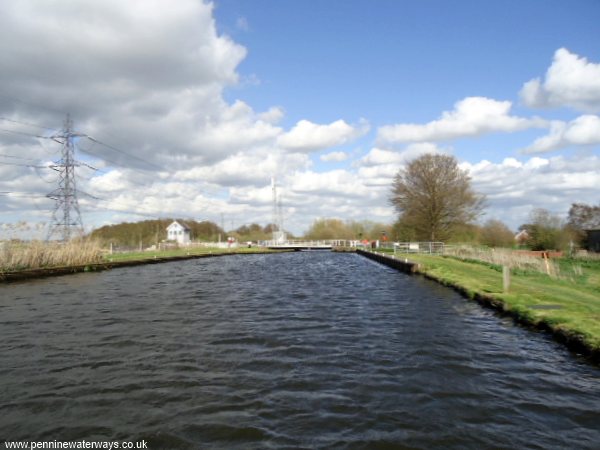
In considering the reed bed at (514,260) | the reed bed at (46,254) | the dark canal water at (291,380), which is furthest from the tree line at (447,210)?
the dark canal water at (291,380)

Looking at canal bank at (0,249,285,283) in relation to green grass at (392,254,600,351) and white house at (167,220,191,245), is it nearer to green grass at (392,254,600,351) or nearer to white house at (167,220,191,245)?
green grass at (392,254,600,351)

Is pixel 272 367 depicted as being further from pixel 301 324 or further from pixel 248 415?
pixel 301 324

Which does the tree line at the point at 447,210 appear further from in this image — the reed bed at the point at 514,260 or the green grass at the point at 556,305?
the green grass at the point at 556,305

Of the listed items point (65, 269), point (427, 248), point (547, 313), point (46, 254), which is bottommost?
point (547, 313)

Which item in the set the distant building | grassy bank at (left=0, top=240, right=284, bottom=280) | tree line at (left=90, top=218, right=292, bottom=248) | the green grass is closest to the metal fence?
the distant building

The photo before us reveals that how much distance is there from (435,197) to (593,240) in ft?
59.6

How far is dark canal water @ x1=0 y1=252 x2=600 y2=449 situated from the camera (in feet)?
17.2

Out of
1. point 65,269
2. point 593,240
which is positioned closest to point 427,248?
point 593,240

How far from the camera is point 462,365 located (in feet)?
26.5

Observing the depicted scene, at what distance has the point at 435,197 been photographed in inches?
1812

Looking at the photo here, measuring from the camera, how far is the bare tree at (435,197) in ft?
150

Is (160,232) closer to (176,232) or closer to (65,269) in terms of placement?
(176,232)

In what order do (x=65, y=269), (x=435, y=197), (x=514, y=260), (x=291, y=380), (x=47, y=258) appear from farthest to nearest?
1. (x=435, y=197)
2. (x=514, y=260)
3. (x=65, y=269)
4. (x=47, y=258)
5. (x=291, y=380)

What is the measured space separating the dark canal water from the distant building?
41.0 meters
